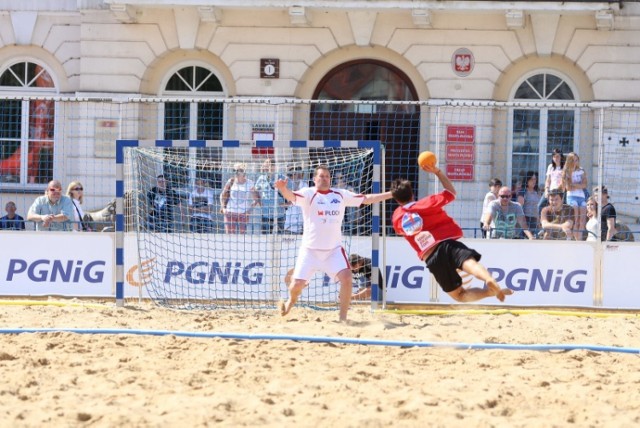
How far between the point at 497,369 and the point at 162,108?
12.7 meters

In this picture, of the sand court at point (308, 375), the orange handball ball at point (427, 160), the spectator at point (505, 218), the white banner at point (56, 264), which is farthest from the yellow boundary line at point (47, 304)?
the spectator at point (505, 218)

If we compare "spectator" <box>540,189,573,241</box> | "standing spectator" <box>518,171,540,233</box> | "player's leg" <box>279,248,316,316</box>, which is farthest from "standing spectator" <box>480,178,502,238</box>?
"player's leg" <box>279,248,316,316</box>

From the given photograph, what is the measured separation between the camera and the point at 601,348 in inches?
439

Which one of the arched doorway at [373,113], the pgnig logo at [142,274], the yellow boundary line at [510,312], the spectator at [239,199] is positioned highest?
the arched doorway at [373,113]

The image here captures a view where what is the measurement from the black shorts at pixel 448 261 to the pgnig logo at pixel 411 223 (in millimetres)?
293

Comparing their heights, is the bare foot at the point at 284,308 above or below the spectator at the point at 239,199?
below

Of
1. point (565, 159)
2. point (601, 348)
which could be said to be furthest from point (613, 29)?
point (601, 348)

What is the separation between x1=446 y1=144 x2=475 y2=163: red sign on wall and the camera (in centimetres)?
1748

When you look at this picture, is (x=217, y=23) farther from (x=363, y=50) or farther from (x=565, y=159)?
(x=565, y=159)

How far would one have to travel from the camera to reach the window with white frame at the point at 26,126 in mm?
18375

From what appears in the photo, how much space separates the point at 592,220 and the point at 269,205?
4.16m

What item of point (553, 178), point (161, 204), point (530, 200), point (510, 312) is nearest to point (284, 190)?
point (161, 204)

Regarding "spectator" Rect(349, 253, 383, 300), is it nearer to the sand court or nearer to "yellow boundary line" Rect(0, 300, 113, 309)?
the sand court

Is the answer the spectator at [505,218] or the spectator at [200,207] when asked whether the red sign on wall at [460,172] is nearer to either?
the spectator at [505,218]
